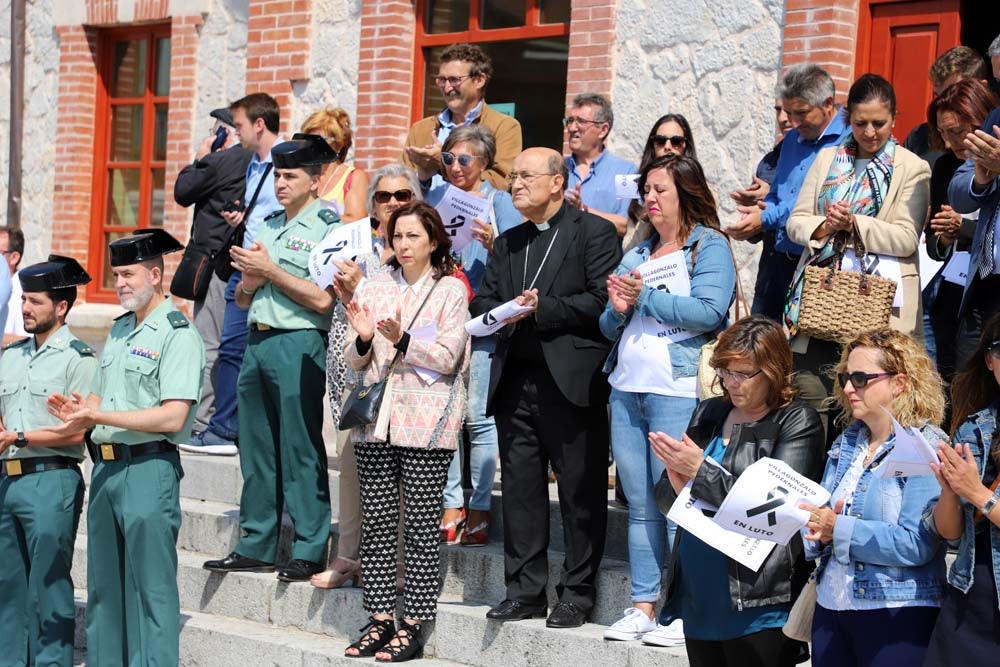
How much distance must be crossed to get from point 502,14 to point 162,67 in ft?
12.0

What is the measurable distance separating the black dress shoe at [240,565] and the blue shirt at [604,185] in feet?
7.89

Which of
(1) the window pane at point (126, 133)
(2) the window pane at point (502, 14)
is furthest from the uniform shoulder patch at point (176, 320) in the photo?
(1) the window pane at point (126, 133)

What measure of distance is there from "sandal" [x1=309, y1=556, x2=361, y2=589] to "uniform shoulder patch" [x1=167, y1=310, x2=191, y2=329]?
141 cm

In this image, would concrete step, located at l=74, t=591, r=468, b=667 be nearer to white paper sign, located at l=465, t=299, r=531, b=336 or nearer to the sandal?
the sandal

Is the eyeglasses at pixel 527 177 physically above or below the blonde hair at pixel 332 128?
below

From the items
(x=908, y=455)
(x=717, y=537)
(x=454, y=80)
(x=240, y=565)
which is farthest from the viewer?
(x=454, y=80)

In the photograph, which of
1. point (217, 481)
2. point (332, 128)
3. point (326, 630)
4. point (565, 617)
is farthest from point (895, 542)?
point (217, 481)

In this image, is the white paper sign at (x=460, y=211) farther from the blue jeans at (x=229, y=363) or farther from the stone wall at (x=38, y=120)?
the stone wall at (x=38, y=120)

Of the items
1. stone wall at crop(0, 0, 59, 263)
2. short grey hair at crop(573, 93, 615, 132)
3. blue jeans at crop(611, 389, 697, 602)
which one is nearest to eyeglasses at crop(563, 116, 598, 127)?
short grey hair at crop(573, 93, 615, 132)

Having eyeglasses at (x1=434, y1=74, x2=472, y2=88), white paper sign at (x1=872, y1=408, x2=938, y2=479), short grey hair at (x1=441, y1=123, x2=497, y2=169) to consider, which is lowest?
white paper sign at (x1=872, y1=408, x2=938, y2=479)

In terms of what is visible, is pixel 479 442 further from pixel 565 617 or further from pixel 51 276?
pixel 51 276

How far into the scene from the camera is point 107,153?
12.7 m

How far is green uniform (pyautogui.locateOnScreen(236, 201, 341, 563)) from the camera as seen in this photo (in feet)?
23.0

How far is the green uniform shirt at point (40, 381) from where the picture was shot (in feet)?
22.2
